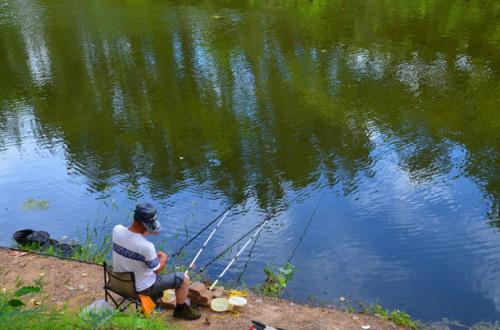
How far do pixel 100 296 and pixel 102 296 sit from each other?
0.06 feet

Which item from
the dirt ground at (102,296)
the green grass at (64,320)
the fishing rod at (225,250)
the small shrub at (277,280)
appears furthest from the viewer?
the fishing rod at (225,250)

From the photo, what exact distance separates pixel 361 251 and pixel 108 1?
18368 mm

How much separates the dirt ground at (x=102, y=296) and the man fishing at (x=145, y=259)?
0.32 m

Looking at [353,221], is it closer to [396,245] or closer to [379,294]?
[396,245]

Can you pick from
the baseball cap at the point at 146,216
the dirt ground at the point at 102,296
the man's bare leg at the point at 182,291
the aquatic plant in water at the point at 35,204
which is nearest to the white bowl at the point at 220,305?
the dirt ground at the point at 102,296

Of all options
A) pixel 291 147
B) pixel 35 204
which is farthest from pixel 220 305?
pixel 291 147

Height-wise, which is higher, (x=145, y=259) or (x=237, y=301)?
(x=145, y=259)

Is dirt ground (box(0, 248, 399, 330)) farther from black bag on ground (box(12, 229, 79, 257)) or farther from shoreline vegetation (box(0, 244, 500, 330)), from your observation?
black bag on ground (box(12, 229, 79, 257))

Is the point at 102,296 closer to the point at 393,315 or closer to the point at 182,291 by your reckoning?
the point at 182,291

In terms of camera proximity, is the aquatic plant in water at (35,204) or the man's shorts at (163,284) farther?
the aquatic plant in water at (35,204)

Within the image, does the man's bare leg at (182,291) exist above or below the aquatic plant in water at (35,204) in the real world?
above

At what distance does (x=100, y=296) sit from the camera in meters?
5.21

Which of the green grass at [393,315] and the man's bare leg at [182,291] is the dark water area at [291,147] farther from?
the man's bare leg at [182,291]

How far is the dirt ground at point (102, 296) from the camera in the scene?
497 cm
